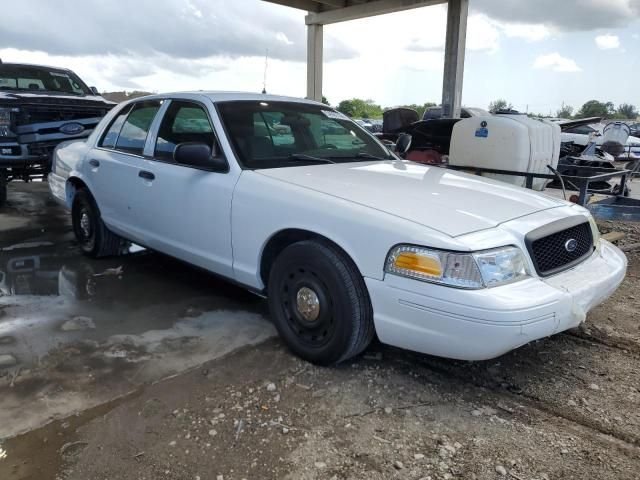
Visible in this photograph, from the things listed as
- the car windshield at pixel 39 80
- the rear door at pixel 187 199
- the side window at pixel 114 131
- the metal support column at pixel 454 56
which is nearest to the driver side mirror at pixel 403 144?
the rear door at pixel 187 199

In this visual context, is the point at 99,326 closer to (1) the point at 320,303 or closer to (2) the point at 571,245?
(1) the point at 320,303

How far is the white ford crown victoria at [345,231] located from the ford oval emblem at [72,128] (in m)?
3.68

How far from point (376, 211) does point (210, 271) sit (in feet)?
4.93

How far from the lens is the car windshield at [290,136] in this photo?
358cm

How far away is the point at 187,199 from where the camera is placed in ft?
12.2

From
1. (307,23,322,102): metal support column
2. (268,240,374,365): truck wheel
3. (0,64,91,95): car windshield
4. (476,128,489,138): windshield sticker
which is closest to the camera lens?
(268,240,374,365): truck wheel

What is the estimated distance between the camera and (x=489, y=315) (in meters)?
2.42

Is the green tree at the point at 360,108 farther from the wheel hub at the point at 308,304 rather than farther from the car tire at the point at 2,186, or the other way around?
the wheel hub at the point at 308,304

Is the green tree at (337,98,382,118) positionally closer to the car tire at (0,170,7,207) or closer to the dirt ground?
the car tire at (0,170,7,207)

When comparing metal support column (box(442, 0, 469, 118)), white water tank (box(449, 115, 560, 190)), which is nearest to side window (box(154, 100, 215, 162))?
white water tank (box(449, 115, 560, 190))

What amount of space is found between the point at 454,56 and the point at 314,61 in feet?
18.7

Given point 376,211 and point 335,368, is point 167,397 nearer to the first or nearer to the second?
point 335,368

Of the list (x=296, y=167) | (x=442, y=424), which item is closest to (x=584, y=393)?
(x=442, y=424)

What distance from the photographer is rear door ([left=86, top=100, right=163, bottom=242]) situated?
14.1 ft
